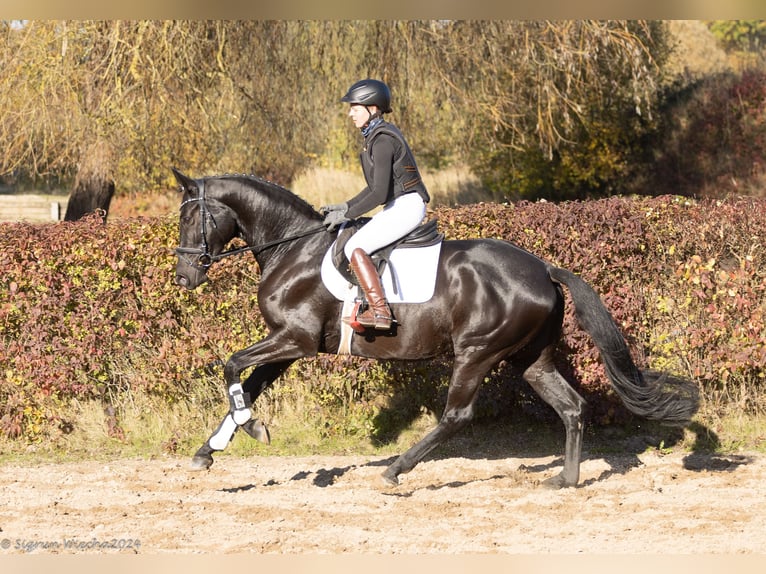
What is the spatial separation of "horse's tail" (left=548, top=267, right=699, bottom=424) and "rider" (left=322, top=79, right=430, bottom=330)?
113cm

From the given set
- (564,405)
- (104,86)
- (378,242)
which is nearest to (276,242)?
(378,242)

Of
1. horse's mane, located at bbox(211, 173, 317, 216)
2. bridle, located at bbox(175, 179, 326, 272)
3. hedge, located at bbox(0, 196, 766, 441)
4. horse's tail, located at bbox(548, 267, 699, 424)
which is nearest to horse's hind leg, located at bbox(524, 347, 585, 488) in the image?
horse's tail, located at bbox(548, 267, 699, 424)

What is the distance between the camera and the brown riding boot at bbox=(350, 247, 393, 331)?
6.41 m

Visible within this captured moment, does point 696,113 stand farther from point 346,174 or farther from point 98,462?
point 98,462

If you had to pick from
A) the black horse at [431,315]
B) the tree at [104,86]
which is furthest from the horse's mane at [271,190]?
the tree at [104,86]

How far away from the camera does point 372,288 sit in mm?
6406

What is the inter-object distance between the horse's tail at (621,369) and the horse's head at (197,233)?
2.42 metres

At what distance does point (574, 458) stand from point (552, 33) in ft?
29.5

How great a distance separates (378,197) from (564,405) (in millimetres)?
2068

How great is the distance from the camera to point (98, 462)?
7887 mm

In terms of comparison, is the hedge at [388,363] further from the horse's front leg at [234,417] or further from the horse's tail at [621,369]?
the horse's front leg at [234,417]

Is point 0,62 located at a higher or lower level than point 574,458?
higher

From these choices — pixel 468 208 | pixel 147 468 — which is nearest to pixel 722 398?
pixel 468 208

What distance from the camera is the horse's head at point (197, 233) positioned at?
678 centimetres
